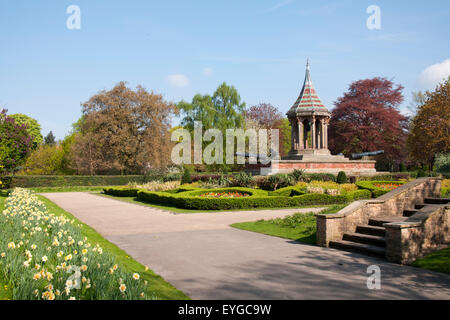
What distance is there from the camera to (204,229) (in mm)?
11070

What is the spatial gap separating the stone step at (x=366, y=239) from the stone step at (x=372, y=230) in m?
0.22

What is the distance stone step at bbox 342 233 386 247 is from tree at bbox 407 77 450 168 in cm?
3036

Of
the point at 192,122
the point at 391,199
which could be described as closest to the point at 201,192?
the point at 391,199

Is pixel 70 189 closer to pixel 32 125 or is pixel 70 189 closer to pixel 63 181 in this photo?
pixel 63 181

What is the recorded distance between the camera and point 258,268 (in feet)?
21.4

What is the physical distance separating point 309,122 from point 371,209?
21.8m

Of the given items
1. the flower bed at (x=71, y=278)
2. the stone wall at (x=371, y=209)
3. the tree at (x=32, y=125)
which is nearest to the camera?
the flower bed at (x=71, y=278)

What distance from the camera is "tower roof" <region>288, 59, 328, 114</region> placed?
97.9 feet

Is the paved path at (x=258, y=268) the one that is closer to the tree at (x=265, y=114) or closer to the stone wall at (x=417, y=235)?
the stone wall at (x=417, y=235)

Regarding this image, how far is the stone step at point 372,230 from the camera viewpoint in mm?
8323

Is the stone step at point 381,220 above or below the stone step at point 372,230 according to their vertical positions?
above

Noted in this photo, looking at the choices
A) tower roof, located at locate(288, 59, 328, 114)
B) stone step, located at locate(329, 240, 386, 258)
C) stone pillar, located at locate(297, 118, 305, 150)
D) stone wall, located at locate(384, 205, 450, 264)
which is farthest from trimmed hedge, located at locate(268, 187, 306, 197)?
tower roof, located at locate(288, 59, 328, 114)

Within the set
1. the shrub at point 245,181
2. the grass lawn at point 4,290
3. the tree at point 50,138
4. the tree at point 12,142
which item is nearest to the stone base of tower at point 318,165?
the shrub at point 245,181

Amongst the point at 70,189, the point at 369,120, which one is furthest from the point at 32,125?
the point at 369,120
